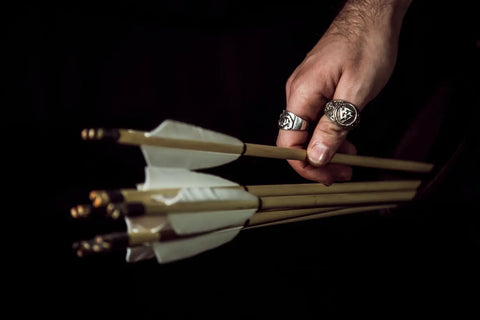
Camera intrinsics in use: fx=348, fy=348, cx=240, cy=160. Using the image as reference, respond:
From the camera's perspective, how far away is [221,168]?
0.83m

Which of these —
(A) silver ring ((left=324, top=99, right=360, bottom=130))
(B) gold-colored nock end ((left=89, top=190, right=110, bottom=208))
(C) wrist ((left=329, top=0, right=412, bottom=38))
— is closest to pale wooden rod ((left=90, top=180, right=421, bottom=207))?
(B) gold-colored nock end ((left=89, top=190, right=110, bottom=208))

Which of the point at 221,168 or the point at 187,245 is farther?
the point at 221,168

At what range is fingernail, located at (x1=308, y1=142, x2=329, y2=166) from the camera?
1.82ft

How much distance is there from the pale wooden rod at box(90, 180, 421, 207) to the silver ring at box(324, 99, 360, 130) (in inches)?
4.1

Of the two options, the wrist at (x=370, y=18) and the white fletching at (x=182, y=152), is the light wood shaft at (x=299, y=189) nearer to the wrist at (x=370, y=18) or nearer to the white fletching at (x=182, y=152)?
the white fletching at (x=182, y=152)

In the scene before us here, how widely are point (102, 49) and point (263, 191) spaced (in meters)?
0.74

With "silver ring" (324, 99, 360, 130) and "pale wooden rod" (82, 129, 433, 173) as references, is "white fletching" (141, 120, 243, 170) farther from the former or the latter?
"silver ring" (324, 99, 360, 130)

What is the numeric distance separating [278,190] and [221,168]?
36cm

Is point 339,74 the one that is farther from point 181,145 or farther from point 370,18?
point 181,145

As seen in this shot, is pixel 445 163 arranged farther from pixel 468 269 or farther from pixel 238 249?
pixel 238 249

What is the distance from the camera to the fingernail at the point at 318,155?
56 cm

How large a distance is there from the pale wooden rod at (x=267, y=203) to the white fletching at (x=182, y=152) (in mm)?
57

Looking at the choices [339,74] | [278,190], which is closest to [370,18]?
[339,74]

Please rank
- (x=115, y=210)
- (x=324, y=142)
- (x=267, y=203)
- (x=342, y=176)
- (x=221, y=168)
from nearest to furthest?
(x=115, y=210), (x=267, y=203), (x=324, y=142), (x=342, y=176), (x=221, y=168)
